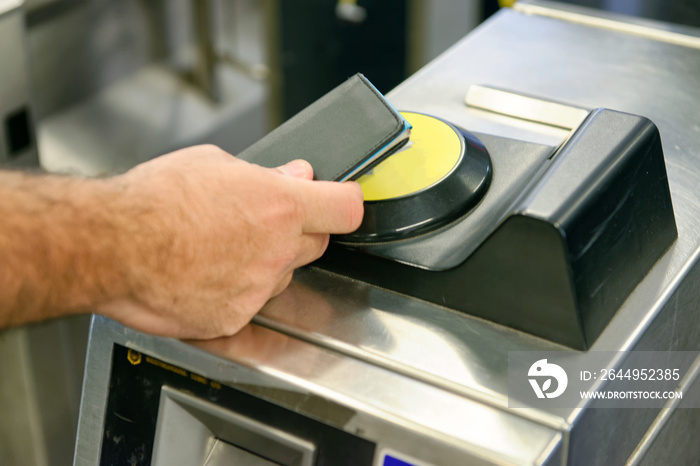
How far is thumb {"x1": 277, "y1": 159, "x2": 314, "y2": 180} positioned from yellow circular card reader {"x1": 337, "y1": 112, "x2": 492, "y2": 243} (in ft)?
0.17

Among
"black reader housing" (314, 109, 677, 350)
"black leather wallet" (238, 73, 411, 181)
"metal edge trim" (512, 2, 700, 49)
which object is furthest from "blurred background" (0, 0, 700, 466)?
"black reader housing" (314, 109, 677, 350)

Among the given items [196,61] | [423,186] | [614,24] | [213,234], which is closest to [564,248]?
[423,186]

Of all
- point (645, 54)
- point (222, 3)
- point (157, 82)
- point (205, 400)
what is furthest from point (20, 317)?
point (222, 3)

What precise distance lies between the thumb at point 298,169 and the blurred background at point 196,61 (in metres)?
1.42

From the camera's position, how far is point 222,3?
7.84ft

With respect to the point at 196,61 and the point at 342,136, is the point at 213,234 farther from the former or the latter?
the point at 196,61

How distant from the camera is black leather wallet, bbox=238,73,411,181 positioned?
23.6 inches

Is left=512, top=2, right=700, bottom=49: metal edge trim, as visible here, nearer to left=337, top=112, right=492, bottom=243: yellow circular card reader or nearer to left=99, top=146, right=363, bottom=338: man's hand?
left=337, top=112, right=492, bottom=243: yellow circular card reader

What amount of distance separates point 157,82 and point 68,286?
184 centimetres

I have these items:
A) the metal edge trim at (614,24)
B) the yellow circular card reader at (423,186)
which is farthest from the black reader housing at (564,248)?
the metal edge trim at (614,24)

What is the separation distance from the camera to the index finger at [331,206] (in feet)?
1.92

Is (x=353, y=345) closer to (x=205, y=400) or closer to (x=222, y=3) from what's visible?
(x=205, y=400)

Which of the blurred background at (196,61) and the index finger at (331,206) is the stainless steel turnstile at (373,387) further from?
the blurred background at (196,61)

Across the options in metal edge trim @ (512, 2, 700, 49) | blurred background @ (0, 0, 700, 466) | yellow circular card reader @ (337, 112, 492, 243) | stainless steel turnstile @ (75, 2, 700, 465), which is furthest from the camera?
blurred background @ (0, 0, 700, 466)
